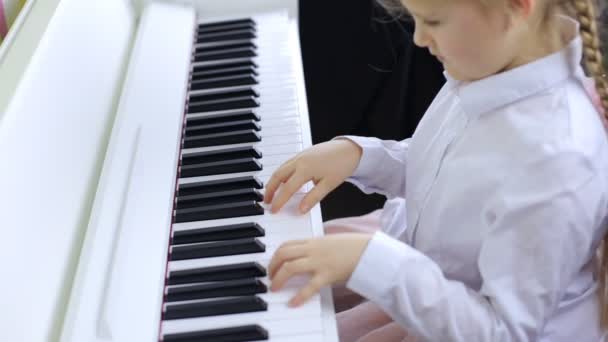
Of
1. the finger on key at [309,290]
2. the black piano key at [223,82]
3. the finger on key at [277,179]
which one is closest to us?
the finger on key at [309,290]

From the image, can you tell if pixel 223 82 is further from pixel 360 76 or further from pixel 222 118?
pixel 360 76

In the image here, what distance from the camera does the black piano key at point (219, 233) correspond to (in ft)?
3.81

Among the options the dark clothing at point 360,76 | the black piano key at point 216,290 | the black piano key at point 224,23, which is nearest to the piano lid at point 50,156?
the black piano key at point 216,290

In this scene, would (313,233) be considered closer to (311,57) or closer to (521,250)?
(521,250)

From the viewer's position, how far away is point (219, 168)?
4.32ft

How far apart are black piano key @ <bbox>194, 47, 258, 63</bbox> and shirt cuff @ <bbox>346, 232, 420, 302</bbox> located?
2.40ft

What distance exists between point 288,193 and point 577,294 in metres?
0.46

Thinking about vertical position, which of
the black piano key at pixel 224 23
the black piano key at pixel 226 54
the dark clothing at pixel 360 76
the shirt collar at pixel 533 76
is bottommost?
the shirt collar at pixel 533 76

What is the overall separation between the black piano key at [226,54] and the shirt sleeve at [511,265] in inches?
28.8

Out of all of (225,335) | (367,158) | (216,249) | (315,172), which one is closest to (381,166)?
(367,158)

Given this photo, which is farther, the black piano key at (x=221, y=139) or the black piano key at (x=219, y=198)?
the black piano key at (x=221, y=139)

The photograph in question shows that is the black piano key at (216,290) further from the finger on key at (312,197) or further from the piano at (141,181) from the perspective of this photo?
the finger on key at (312,197)

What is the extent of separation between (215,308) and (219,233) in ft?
0.55

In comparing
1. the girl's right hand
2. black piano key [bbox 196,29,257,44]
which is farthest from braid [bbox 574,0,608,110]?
black piano key [bbox 196,29,257,44]
